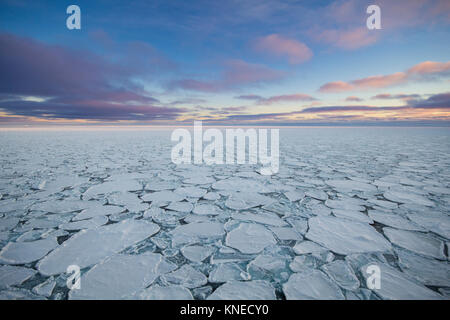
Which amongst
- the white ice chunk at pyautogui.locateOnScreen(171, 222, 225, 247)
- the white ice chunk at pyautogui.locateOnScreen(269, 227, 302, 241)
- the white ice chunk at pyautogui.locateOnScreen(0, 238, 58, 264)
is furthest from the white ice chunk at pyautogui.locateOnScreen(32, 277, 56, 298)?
the white ice chunk at pyautogui.locateOnScreen(269, 227, 302, 241)

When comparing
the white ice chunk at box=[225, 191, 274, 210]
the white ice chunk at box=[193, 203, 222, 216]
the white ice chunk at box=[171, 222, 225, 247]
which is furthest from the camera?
the white ice chunk at box=[225, 191, 274, 210]

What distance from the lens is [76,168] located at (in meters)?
3.56

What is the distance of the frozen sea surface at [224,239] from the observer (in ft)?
3.27

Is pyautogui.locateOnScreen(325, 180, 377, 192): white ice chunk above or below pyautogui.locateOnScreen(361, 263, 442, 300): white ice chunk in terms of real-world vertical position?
above

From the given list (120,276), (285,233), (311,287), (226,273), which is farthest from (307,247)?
(120,276)

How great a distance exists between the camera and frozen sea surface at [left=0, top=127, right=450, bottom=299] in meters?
1.00

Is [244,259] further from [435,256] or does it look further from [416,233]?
[416,233]

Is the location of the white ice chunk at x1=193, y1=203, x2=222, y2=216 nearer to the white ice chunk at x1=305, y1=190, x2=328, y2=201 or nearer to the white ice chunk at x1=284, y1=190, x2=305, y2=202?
the white ice chunk at x1=284, y1=190, x2=305, y2=202

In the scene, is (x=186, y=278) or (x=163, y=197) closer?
(x=186, y=278)

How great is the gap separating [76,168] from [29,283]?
10.1 ft

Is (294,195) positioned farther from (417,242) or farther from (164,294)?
(164,294)

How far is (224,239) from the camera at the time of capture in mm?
1421

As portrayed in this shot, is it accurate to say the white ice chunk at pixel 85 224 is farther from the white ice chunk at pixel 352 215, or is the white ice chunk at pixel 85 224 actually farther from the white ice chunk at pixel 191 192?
the white ice chunk at pixel 352 215

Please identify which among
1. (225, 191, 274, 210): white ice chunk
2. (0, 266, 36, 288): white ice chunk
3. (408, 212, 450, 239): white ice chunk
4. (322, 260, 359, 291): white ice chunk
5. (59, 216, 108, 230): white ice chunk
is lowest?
(322, 260, 359, 291): white ice chunk
